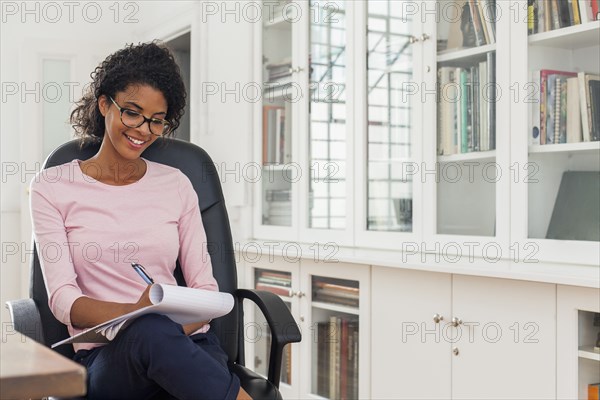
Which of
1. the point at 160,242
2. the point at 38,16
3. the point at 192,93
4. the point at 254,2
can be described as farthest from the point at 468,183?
the point at 38,16

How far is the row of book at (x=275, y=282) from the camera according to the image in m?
2.96

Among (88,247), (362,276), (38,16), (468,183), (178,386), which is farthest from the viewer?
(38,16)

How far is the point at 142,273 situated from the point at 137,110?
39cm

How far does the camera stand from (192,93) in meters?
3.96

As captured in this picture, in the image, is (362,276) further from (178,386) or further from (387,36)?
(178,386)

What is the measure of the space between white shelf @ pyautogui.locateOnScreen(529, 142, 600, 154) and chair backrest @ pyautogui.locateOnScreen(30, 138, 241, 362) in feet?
2.92

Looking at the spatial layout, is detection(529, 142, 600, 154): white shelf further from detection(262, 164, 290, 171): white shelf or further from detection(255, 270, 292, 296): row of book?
detection(262, 164, 290, 171): white shelf

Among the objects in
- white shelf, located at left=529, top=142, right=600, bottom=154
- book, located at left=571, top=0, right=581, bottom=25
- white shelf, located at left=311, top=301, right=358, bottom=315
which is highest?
book, located at left=571, top=0, right=581, bottom=25

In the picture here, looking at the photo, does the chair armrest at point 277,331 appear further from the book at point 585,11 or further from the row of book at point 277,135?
the row of book at point 277,135

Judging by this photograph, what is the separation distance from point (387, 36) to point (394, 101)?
235 mm

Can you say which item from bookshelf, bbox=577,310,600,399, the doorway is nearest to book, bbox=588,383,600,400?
bookshelf, bbox=577,310,600,399

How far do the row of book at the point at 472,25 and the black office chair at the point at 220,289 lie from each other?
924 millimetres

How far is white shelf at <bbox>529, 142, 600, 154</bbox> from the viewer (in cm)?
204

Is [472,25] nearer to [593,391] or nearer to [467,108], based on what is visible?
[467,108]
